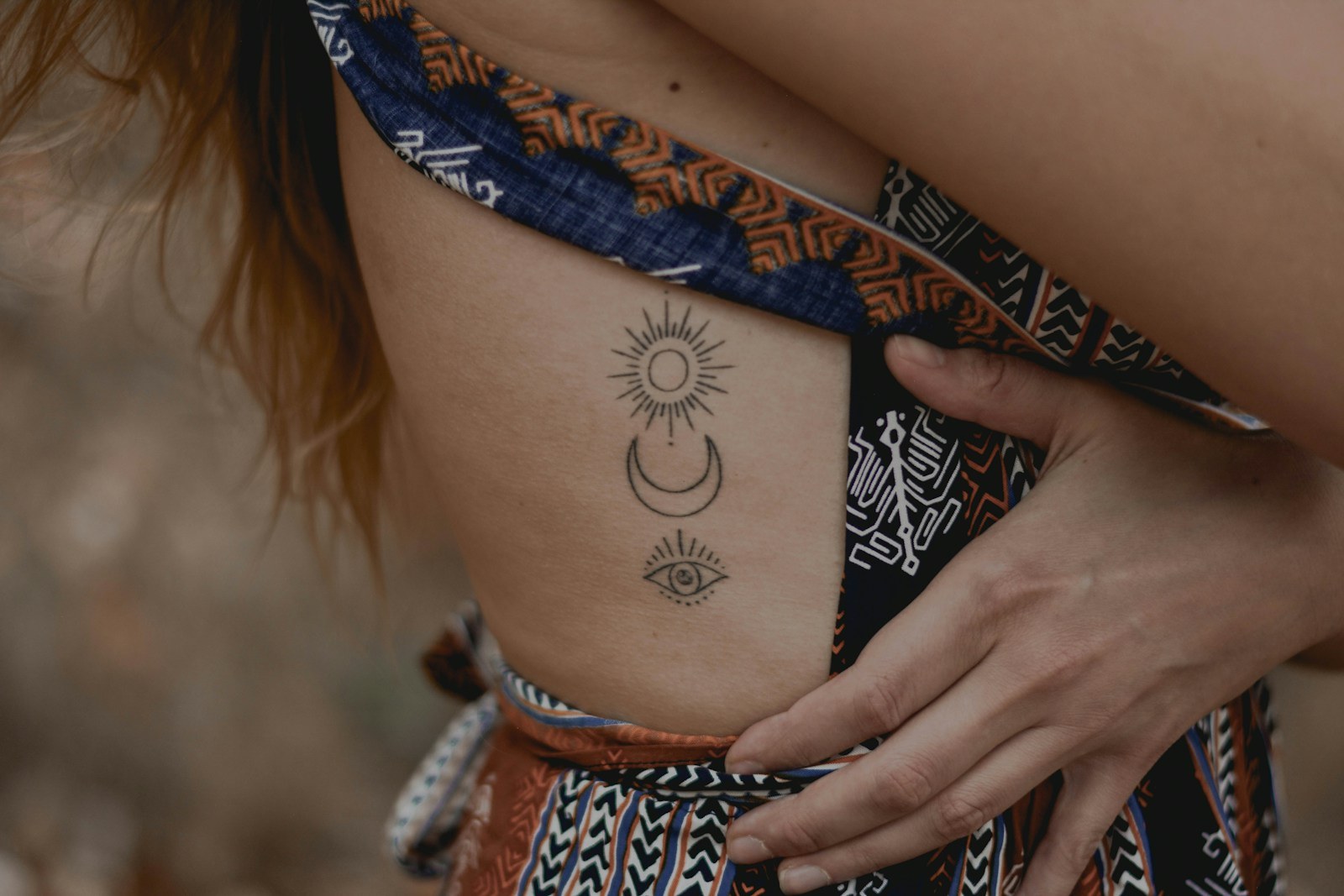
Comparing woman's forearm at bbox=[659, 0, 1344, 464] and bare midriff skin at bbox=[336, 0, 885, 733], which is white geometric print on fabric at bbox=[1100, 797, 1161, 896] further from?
woman's forearm at bbox=[659, 0, 1344, 464]

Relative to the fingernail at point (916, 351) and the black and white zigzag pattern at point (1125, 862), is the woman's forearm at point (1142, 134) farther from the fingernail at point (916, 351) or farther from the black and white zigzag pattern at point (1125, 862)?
the black and white zigzag pattern at point (1125, 862)

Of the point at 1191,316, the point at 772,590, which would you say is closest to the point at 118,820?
the point at 772,590

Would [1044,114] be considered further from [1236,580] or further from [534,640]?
[534,640]

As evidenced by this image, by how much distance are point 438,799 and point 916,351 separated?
0.75 meters

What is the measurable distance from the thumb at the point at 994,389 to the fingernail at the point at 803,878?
0.38 metres

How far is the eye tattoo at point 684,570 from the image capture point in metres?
0.81

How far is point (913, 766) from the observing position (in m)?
0.76

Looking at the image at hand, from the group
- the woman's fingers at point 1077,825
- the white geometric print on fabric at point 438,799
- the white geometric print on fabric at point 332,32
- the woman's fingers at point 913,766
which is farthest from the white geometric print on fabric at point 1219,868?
the white geometric print on fabric at point 332,32

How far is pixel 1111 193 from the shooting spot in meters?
0.59

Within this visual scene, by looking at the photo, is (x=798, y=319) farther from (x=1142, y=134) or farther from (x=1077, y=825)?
(x=1077, y=825)

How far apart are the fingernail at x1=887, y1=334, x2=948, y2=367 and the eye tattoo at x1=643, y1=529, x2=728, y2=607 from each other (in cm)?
21

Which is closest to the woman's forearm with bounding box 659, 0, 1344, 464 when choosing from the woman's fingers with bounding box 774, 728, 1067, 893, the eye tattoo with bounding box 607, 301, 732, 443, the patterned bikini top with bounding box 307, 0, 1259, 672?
the patterned bikini top with bounding box 307, 0, 1259, 672

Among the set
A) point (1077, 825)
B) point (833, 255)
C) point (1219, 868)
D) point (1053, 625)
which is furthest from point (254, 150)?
point (1219, 868)

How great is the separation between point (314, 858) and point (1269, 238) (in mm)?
2670
